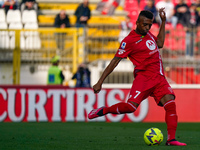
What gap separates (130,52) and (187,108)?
26.2ft

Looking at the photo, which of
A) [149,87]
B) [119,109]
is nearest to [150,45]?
[149,87]

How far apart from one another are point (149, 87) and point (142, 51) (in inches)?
22.8

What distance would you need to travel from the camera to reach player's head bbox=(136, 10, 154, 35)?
7449mm

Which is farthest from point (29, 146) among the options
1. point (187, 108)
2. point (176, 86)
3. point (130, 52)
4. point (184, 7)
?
point (184, 7)

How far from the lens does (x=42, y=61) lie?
56.4ft

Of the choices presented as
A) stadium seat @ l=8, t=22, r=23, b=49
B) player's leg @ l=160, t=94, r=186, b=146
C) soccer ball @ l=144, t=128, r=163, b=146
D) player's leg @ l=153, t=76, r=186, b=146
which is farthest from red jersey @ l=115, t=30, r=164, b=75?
stadium seat @ l=8, t=22, r=23, b=49

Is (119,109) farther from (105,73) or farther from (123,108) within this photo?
(105,73)

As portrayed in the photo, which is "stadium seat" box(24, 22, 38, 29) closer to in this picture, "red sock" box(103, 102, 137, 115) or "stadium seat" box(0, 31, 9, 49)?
"stadium seat" box(0, 31, 9, 49)

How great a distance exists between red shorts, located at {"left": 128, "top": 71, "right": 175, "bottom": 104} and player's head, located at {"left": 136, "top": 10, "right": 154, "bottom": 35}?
697 millimetres

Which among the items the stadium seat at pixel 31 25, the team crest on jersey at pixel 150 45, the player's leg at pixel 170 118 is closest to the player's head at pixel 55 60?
the stadium seat at pixel 31 25

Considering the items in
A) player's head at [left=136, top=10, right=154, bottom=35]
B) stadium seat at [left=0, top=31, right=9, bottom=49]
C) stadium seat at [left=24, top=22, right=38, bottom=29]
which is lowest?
stadium seat at [left=0, top=31, right=9, bottom=49]

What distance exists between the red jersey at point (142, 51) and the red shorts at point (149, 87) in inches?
4.8

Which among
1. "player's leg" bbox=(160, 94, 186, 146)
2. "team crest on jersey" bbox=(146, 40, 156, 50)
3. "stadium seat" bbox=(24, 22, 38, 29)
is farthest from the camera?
"stadium seat" bbox=(24, 22, 38, 29)

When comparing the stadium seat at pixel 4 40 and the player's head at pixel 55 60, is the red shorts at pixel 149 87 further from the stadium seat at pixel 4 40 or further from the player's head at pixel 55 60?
the stadium seat at pixel 4 40
